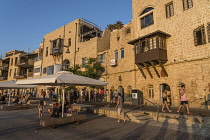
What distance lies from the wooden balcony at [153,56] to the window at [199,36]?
2.82m

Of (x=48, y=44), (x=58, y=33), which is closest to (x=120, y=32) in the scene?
(x=58, y=33)

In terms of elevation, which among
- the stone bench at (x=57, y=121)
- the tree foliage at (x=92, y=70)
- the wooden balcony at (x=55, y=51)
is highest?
the wooden balcony at (x=55, y=51)

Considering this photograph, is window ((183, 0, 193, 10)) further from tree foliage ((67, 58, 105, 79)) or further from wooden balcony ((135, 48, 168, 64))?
tree foliage ((67, 58, 105, 79))

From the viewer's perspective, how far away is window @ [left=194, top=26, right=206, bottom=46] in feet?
38.8

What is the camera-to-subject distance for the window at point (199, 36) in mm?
11825

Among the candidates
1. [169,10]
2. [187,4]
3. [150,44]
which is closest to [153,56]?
[150,44]

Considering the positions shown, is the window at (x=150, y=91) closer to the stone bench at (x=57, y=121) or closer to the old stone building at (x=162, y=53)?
the old stone building at (x=162, y=53)

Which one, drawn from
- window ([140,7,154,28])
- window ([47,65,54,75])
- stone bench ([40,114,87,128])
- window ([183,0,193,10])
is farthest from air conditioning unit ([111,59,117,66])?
window ([47,65,54,75])

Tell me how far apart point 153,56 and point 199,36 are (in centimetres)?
418

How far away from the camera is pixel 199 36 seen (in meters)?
12.2

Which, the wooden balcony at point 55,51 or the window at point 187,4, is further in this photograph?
the wooden balcony at point 55,51

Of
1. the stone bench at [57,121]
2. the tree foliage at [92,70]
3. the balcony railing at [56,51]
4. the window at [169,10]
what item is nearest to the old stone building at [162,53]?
the window at [169,10]

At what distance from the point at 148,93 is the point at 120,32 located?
366 inches

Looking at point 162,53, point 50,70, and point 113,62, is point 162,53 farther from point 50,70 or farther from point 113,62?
point 50,70
